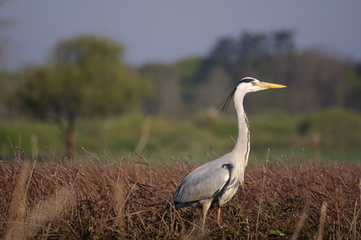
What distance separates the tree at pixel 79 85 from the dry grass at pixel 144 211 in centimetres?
2336

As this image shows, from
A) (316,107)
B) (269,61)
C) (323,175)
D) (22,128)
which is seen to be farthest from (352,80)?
(323,175)

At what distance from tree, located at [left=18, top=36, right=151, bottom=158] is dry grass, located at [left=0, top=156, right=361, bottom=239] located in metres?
23.4

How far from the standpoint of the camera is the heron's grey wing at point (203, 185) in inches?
233

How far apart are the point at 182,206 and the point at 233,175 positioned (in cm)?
57

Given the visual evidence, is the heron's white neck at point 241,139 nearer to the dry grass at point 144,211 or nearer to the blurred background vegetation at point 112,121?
the dry grass at point 144,211

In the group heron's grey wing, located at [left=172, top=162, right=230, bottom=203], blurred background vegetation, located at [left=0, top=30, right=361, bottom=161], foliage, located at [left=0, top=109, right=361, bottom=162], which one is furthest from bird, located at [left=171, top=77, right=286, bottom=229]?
foliage, located at [left=0, top=109, right=361, bottom=162]

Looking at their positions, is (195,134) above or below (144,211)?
below

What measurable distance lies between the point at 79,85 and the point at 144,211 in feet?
80.6

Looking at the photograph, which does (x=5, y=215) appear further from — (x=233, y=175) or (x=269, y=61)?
(x=269, y=61)

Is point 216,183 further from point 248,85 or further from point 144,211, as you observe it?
point 248,85

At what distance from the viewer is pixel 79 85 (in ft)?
98.2

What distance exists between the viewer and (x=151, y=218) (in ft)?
19.4

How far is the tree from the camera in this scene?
2956 cm

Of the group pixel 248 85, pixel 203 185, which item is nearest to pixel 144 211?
pixel 203 185
